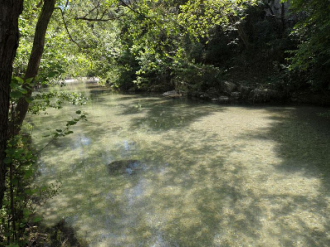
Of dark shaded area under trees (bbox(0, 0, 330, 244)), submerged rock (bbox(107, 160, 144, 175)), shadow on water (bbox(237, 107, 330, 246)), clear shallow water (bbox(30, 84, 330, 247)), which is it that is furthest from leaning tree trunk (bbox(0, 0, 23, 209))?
submerged rock (bbox(107, 160, 144, 175))

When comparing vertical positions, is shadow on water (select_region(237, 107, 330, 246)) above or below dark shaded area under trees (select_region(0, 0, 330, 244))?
below

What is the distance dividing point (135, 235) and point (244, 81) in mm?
18130

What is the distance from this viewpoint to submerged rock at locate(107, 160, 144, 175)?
6.41 m

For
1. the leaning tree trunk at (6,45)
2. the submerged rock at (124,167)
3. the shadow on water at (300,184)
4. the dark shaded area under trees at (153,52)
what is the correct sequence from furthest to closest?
the submerged rock at (124,167) → the shadow on water at (300,184) → the dark shaded area under trees at (153,52) → the leaning tree trunk at (6,45)

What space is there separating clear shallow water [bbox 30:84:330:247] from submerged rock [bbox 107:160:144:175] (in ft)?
0.44

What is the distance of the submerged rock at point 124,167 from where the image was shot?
6.41 meters

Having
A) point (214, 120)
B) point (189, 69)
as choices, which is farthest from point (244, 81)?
point (214, 120)

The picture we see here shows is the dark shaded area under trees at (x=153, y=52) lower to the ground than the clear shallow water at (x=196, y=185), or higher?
higher

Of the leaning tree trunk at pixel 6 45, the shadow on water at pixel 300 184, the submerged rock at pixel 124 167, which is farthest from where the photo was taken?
the submerged rock at pixel 124 167

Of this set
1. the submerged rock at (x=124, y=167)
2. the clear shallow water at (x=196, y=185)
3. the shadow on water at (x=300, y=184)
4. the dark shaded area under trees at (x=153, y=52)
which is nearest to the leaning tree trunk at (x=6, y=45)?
the dark shaded area under trees at (x=153, y=52)

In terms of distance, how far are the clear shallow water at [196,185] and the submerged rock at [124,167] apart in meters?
0.14

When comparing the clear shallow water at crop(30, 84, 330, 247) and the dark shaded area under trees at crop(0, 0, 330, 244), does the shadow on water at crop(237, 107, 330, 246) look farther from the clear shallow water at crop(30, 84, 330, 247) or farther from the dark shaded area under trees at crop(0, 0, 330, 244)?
the dark shaded area under trees at crop(0, 0, 330, 244)

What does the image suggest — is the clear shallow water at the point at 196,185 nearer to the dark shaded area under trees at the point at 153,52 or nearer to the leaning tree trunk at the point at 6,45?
the dark shaded area under trees at the point at 153,52

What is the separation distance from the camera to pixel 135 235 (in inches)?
152
